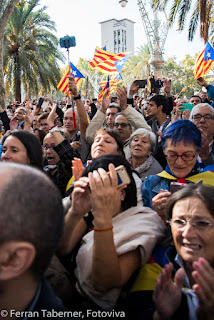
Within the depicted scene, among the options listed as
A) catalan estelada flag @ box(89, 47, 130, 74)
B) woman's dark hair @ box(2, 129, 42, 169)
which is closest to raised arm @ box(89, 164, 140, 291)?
woman's dark hair @ box(2, 129, 42, 169)

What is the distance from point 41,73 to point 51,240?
18.6 metres

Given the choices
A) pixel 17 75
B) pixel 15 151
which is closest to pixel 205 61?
pixel 15 151

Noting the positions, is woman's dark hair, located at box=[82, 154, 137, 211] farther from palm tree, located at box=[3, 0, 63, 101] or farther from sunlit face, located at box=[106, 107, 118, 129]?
palm tree, located at box=[3, 0, 63, 101]

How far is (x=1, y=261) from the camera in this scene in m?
0.96

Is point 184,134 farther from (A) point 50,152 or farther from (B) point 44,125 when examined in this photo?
(B) point 44,125

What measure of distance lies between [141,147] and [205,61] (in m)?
4.90

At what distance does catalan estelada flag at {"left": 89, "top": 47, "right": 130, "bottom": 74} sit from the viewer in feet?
27.5

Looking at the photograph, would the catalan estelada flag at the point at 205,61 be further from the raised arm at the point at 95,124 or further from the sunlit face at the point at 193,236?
the sunlit face at the point at 193,236

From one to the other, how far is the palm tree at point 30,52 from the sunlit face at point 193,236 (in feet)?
59.2

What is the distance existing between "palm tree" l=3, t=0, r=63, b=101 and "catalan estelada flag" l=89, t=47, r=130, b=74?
10.3m

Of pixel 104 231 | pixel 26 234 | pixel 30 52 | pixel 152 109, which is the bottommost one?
pixel 104 231

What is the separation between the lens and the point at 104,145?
281 centimetres

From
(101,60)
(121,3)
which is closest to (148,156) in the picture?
(101,60)

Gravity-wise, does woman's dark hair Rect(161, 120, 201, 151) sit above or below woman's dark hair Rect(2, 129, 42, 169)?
above
